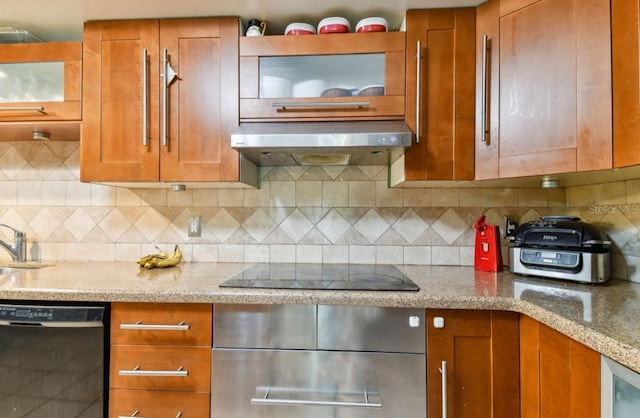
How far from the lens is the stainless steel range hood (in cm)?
120

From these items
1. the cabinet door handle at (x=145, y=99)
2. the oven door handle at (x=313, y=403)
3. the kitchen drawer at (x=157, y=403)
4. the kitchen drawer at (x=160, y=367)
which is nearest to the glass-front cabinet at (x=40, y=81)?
the cabinet door handle at (x=145, y=99)

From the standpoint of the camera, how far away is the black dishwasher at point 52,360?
1108mm

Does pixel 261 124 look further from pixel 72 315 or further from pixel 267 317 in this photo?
pixel 72 315

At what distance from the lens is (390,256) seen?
1688mm

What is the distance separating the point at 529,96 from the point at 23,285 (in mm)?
2064

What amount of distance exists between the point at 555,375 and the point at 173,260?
5.33ft

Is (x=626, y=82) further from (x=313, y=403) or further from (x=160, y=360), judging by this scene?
(x=160, y=360)

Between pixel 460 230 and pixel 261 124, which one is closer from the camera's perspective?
pixel 261 124

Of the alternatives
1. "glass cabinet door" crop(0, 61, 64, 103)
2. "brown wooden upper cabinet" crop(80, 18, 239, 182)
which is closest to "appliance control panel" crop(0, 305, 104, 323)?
"brown wooden upper cabinet" crop(80, 18, 239, 182)

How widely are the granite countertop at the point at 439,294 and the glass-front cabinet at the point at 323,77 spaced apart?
75cm

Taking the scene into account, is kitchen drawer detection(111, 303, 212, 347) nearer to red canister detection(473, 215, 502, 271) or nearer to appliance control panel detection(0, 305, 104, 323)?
appliance control panel detection(0, 305, 104, 323)

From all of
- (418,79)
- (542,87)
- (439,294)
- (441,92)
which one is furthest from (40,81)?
(542,87)

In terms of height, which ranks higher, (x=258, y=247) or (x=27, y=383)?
(x=258, y=247)

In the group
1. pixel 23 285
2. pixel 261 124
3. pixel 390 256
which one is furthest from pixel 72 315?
pixel 390 256
